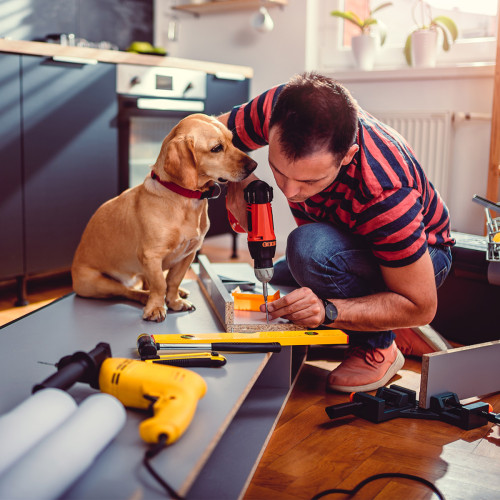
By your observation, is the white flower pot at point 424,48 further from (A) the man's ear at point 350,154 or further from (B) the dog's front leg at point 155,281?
(B) the dog's front leg at point 155,281

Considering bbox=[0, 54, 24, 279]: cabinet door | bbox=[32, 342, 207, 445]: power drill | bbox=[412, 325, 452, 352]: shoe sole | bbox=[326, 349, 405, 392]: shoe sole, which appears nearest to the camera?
bbox=[32, 342, 207, 445]: power drill

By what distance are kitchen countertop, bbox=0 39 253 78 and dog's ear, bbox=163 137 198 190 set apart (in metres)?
1.25

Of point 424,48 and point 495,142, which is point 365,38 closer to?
point 424,48

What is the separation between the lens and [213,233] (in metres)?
3.54

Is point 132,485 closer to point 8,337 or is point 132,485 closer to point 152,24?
point 8,337

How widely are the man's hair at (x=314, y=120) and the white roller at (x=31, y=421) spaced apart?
67cm

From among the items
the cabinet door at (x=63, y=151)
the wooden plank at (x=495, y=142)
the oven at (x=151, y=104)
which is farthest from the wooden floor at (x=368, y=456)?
the oven at (x=151, y=104)

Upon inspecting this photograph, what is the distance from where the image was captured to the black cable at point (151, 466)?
765mm

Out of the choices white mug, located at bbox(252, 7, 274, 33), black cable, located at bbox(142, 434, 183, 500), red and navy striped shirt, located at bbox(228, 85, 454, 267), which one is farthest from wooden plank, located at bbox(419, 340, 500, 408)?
white mug, located at bbox(252, 7, 274, 33)

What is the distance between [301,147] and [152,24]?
3042mm

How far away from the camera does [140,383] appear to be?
3.26 ft

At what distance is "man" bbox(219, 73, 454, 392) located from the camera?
1295 millimetres

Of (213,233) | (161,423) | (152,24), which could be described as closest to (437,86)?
(213,233)

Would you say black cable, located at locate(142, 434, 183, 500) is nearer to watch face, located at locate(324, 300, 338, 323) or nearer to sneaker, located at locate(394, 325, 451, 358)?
watch face, located at locate(324, 300, 338, 323)
